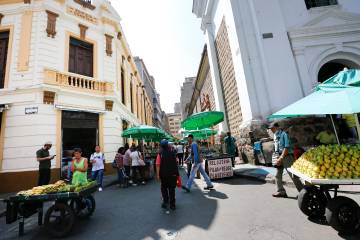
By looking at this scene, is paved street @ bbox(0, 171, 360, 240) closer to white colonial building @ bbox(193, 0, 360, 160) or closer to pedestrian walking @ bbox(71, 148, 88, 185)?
pedestrian walking @ bbox(71, 148, 88, 185)

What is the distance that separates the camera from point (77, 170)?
5.07m

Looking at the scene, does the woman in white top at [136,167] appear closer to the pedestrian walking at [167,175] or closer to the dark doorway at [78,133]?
the dark doorway at [78,133]

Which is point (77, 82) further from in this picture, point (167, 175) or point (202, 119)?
point (167, 175)

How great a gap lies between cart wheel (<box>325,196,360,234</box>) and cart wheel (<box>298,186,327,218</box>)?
19.6 inches

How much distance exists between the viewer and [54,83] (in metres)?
9.81

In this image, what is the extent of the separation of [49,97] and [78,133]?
2353 millimetres

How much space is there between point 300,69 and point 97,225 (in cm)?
1107

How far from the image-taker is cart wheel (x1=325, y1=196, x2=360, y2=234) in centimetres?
284

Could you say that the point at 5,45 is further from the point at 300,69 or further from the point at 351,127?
the point at 351,127

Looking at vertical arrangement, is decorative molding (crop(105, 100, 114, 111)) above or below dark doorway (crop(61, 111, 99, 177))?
above

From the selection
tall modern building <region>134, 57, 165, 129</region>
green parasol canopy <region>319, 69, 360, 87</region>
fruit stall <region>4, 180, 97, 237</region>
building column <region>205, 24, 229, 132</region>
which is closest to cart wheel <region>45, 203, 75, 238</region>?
fruit stall <region>4, 180, 97, 237</region>

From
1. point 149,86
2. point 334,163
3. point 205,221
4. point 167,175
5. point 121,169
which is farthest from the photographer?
point 149,86

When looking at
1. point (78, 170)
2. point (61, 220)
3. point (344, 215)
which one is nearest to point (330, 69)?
point (344, 215)

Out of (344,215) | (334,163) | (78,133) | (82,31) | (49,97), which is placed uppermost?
(82,31)
